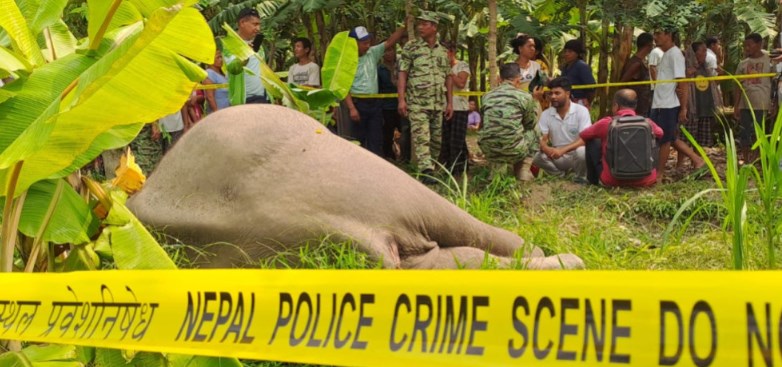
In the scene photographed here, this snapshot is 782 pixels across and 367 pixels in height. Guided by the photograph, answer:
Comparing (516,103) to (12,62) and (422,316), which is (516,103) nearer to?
(12,62)

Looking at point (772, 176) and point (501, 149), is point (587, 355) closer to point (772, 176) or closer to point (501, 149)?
point (772, 176)

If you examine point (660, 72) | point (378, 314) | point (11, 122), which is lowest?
point (660, 72)

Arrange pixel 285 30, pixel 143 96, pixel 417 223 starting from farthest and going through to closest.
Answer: pixel 285 30
pixel 417 223
pixel 143 96

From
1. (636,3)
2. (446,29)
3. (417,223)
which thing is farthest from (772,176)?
(446,29)

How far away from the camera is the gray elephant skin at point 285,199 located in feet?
14.1

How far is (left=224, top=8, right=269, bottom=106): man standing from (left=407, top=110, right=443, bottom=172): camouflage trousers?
136cm

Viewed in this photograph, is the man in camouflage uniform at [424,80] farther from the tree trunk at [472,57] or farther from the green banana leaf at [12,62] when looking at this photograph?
the tree trunk at [472,57]

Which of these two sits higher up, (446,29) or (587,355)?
(587,355)

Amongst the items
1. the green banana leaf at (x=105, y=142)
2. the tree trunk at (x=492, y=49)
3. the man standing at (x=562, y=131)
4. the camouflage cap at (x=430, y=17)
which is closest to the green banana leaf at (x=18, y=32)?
the green banana leaf at (x=105, y=142)

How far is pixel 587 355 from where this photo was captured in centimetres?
179

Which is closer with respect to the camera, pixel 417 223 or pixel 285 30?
pixel 417 223

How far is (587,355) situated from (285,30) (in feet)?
37.4

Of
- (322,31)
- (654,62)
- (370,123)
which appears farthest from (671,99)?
(322,31)

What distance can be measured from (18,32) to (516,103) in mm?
5102
